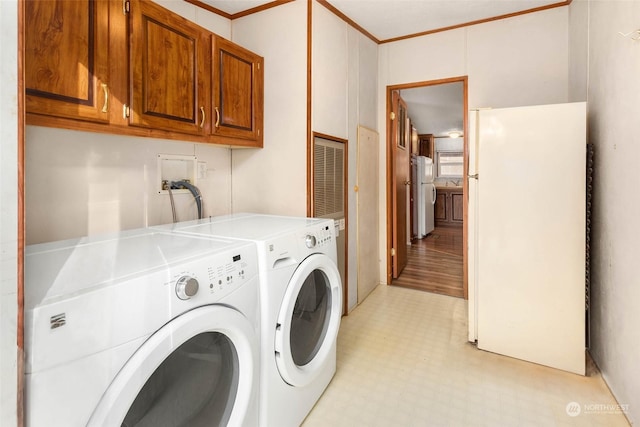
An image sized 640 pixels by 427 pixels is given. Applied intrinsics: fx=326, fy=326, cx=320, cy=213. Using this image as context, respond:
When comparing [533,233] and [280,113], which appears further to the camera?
[280,113]

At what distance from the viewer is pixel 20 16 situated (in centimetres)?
64

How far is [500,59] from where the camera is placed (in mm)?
2760

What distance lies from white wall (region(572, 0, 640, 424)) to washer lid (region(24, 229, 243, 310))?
1.73m

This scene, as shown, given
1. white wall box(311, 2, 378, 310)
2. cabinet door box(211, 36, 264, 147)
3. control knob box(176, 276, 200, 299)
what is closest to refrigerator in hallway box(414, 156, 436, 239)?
white wall box(311, 2, 378, 310)

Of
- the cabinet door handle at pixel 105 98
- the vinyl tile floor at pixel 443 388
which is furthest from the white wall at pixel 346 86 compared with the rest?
the cabinet door handle at pixel 105 98

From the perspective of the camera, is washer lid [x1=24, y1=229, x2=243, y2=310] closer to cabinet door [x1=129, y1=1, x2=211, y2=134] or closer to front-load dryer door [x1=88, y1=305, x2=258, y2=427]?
front-load dryer door [x1=88, y1=305, x2=258, y2=427]

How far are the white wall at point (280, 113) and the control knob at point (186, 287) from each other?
52.9 inches

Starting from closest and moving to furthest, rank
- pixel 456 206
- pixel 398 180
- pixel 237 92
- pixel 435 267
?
pixel 237 92
pixel 398 180
pixel 435 267
pixel 456 206

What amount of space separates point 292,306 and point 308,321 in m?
0.27

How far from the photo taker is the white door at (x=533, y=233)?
1.82 meters

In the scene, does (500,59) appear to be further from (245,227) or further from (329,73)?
(245,227)

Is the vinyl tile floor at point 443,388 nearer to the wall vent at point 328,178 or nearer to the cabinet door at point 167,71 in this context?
the wall vent at point 328,178

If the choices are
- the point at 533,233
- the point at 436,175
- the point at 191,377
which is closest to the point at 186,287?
the point at 191,377
